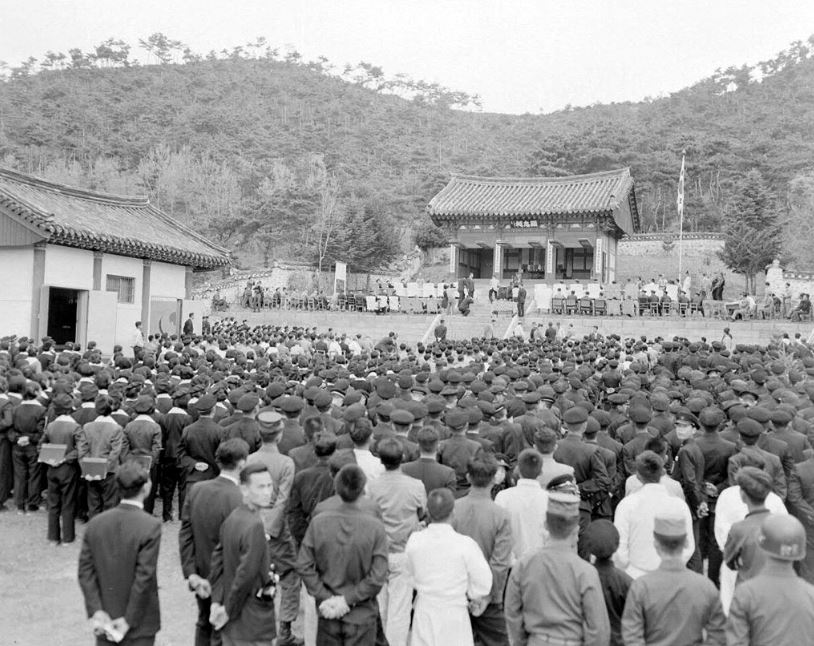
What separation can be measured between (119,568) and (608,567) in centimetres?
248

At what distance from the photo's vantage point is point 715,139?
43.3 m

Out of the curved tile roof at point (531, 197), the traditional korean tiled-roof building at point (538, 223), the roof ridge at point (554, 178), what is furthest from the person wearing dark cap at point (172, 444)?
the roof ridge at point (554, 178)

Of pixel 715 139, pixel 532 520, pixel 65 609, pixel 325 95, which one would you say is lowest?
pixel 65 609

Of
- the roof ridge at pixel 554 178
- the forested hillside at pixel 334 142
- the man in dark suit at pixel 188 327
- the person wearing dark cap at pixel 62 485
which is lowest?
the person wearing dark cap at pixel 62 485

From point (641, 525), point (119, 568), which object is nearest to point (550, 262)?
point (641, 525)

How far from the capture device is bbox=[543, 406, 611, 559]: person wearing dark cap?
5.31m

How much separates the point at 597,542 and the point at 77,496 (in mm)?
5807

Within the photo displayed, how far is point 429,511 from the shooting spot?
3.69m

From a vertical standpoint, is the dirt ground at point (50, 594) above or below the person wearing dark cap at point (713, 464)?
below

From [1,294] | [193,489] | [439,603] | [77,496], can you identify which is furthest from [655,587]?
[1,294]

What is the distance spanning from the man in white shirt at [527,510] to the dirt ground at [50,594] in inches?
98.3

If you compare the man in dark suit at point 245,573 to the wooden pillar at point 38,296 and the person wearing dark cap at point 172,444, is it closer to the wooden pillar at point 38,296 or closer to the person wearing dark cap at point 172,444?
the person wearing dark cap at point 172,444

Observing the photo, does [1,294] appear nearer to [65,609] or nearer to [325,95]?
[65,609]

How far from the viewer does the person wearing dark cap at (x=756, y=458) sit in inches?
197
